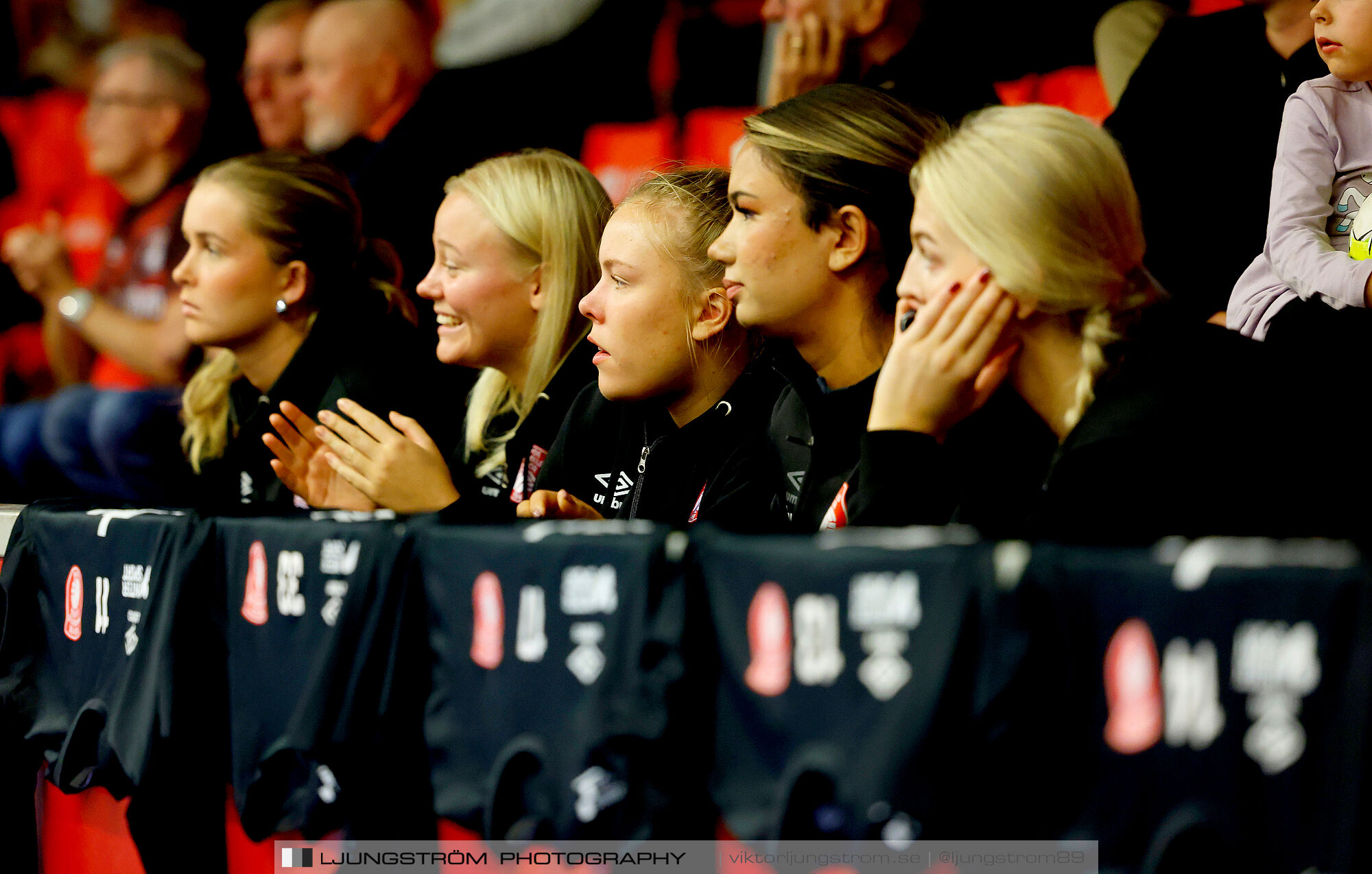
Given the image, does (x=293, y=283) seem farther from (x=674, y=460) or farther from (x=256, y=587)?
(x=256, y=587)

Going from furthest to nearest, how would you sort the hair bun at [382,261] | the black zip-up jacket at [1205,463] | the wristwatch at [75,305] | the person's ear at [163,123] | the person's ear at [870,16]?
the person's ear at [163,123]
the wristwatch at [75,305]
the hair bun at [382,261]
the person's ear at [870,16]
the black zip-up jacket at [1205,463]

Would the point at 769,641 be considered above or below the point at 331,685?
above

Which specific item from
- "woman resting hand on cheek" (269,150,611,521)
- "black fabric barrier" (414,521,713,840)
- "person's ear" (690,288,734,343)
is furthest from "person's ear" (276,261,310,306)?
"black fabric barrier" (414,521,713,840)

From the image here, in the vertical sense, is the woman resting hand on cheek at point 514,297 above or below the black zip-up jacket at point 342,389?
above

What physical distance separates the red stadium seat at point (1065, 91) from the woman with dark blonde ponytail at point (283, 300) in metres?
1.35

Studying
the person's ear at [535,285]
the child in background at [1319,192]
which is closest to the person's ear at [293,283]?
the person's ear at [535,285]

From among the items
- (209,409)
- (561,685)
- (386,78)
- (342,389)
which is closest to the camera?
(561,685)

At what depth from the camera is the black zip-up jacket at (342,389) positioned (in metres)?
2.75

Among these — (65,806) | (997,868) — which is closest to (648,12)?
(65,806)

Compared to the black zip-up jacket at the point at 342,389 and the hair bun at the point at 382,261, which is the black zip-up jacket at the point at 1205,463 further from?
the hair bun at the point at 382,261

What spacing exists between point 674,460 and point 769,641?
81cm

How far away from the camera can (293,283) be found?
Answer: 290 centimetres

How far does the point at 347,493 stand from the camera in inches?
93.2

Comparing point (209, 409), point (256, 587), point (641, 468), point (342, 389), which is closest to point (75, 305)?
point (209, 409)
